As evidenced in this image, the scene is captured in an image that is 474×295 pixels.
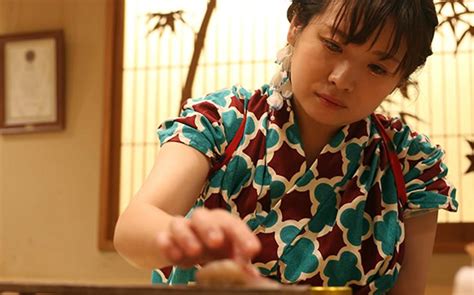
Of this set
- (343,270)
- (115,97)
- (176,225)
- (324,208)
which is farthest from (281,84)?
(115,97)

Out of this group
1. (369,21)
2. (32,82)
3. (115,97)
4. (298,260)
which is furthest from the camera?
(32,82)

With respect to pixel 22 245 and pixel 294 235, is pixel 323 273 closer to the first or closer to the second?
pixel 294 235

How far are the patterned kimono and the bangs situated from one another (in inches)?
8.0

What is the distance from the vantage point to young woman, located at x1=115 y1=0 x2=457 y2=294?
1.14 meters

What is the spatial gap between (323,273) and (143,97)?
2314 mm

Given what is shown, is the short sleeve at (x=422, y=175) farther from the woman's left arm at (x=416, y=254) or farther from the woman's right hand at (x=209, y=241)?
the woman's right hand at (x=209, y=241)

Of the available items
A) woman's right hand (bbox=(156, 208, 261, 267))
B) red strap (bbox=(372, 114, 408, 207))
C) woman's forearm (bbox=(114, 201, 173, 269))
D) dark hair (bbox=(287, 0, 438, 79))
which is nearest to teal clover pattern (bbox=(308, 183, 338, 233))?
red strap (bbox=(372, 114, 408, 207))

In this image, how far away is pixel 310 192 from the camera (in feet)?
4.14

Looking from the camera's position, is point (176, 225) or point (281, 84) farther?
point (281, 84)

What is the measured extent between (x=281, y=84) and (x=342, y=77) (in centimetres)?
19

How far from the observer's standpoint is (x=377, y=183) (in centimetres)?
130

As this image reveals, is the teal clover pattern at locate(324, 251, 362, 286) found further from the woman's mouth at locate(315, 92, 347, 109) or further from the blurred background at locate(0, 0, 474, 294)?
the blurred background at locate(0, 0, 474, 294)

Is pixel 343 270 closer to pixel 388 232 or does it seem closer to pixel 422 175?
pixel 388 232

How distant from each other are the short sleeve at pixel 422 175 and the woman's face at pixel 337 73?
0.16 m
